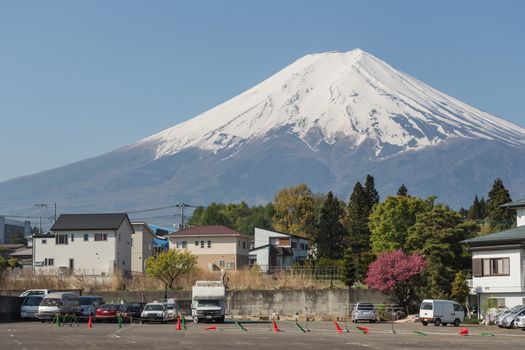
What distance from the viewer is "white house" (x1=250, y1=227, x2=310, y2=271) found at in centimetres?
11606

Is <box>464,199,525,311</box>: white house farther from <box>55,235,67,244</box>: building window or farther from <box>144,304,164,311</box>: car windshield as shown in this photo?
<box>55,235,67,244</box>: building window

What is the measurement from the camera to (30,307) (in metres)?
61.0

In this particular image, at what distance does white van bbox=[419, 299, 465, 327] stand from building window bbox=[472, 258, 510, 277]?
7020 millimetres

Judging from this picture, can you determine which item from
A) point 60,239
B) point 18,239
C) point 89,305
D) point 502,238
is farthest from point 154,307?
point 18,239

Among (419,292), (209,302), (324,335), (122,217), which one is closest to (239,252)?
(122,217)

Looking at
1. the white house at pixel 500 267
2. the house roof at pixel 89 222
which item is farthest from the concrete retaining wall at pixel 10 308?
the house roof at pixel 89 222

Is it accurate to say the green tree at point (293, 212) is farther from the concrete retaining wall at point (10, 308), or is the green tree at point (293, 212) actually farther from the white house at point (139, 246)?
the concrete retaining wall at point (10, 308)

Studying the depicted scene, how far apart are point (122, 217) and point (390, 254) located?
37675 mm

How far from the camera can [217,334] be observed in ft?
148

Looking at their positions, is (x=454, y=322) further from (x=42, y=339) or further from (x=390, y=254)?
(x=42, y=339)

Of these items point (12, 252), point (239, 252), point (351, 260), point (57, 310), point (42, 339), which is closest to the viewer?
point (42, 339)

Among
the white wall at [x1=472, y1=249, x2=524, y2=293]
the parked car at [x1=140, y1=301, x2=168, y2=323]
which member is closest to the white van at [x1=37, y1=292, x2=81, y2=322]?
the parked car at [x1=140, y1=301, x2=168, y2=323]

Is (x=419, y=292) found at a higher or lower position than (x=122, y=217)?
lower

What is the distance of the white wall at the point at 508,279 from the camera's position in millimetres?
63656
